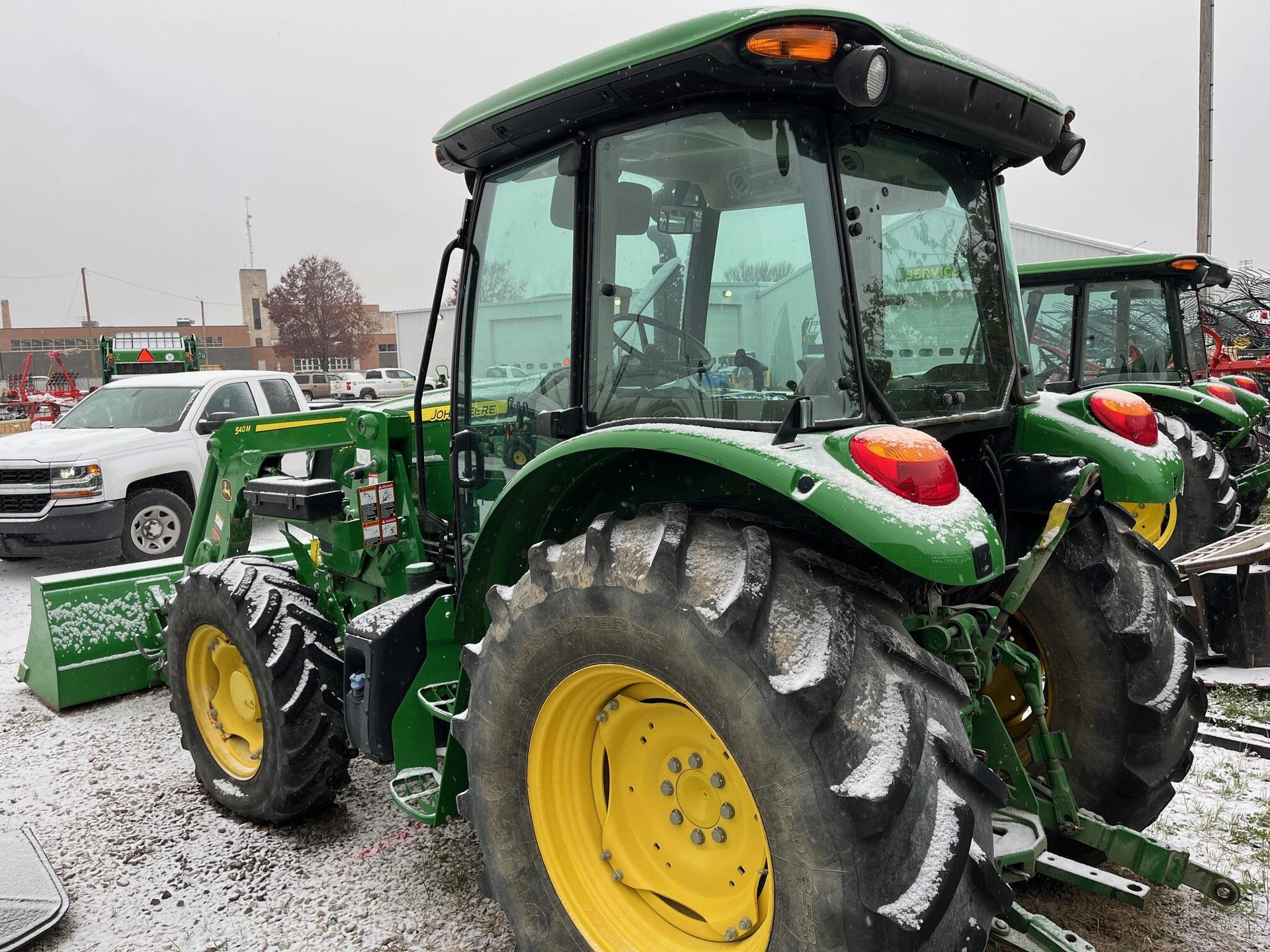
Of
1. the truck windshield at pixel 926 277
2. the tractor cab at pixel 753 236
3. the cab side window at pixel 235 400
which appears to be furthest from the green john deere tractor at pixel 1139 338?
the cab side window at pixel 235 400

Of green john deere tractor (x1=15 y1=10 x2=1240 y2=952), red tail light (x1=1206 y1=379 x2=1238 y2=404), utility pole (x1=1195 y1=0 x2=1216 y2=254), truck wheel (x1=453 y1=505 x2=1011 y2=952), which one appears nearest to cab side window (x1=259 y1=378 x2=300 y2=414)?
green john deere tractor (x1=15 y1=10 x2=1240 y2=952)

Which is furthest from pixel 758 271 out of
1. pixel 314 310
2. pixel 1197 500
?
pixel 314 310

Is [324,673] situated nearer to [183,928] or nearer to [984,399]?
[183,928]

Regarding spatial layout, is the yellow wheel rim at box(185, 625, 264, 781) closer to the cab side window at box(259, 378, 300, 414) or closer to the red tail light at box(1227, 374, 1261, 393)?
the cab side window at box(259, 378, 300, 414)

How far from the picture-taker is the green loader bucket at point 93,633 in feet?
16.1

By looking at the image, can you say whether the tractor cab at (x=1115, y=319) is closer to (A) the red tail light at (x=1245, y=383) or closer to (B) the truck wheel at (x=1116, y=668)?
(A) the red tail light at (x=1245, y=383)

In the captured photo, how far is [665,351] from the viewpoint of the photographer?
8.08 feet

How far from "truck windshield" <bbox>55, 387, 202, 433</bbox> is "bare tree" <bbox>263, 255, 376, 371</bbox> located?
39.9 meters

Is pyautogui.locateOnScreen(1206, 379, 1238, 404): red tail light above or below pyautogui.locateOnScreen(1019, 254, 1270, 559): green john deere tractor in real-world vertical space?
below

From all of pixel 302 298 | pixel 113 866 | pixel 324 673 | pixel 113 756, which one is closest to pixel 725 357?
pixel 324 673

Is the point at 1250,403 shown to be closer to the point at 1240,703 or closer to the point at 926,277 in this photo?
the point at 1240,703

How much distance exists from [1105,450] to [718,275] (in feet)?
4.78

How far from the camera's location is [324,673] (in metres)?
3.50

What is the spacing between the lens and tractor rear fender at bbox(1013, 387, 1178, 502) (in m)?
2.88
